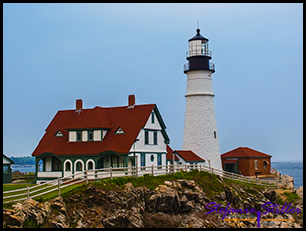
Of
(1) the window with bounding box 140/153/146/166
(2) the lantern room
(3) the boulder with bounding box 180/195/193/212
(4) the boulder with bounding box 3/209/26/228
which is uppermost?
(2) the lantern room

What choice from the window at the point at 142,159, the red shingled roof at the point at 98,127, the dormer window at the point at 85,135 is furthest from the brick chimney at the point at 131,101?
the window at the point at 142,159

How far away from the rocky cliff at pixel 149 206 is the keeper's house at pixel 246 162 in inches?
412

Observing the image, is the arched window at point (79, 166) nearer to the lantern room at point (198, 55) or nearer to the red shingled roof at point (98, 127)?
the red shingled roof at point (98, 127)

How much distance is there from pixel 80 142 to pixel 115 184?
986 cm

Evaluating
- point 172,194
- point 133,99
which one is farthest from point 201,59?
point 172,194

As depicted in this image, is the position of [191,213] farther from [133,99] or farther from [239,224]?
[133,99]

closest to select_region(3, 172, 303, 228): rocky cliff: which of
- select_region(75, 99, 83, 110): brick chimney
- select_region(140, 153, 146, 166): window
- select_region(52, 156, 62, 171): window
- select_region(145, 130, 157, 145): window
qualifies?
select_region(140, 153, 146, 166): window

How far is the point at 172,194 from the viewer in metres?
26.0

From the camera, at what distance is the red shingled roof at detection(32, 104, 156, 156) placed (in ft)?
105

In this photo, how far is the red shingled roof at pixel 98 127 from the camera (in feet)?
105

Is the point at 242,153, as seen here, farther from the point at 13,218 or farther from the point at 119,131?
the point at 13,218

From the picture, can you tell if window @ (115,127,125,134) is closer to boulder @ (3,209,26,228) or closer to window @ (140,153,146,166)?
window @ (140,153,146,166)

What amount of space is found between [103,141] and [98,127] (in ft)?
3.87

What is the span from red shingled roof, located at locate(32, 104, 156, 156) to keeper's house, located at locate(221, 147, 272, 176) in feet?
50.8
